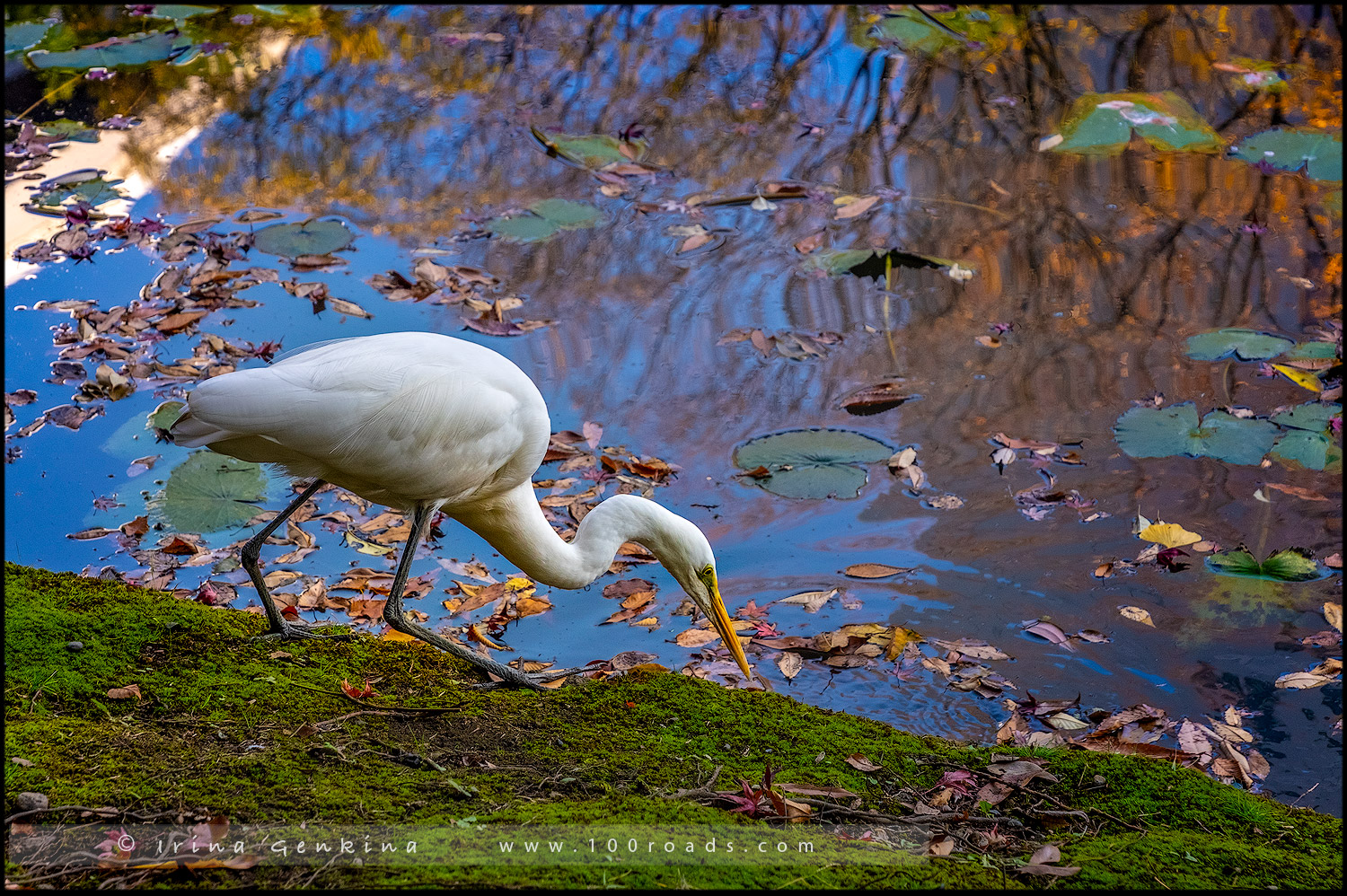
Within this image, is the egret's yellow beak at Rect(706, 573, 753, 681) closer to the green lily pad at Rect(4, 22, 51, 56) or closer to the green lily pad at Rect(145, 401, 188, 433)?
the green lily pad at Rect(145, 401, 188, 433)

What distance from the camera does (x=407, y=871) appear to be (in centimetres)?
194

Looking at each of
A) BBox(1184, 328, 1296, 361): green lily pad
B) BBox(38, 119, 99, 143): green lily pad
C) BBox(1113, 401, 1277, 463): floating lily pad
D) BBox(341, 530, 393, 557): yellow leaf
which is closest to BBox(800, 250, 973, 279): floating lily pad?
BBox(1184, 328, 1296, 361): green lily pad

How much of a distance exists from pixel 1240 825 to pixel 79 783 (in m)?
2.60

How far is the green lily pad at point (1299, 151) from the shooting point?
6867 mm

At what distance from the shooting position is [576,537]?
3.40 m

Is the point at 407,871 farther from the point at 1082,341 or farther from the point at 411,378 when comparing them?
the point at 1082,341

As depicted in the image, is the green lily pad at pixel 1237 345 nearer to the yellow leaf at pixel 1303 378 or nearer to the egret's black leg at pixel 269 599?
the yellow leaf at pixel 1303 378

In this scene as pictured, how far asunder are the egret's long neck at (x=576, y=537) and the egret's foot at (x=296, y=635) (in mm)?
578

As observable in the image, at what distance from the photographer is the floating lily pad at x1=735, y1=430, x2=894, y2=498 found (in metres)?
4.41

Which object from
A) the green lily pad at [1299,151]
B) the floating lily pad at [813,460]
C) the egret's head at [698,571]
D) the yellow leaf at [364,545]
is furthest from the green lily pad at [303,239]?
the green lily pad at [1299,151]

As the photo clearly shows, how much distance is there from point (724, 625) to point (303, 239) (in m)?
3.81

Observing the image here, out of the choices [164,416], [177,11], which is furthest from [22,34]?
[164,416]

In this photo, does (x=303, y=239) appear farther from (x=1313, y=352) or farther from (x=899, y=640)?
(x=1313, y=352)

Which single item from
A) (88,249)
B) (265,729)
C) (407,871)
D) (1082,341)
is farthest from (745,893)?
(88,249)
